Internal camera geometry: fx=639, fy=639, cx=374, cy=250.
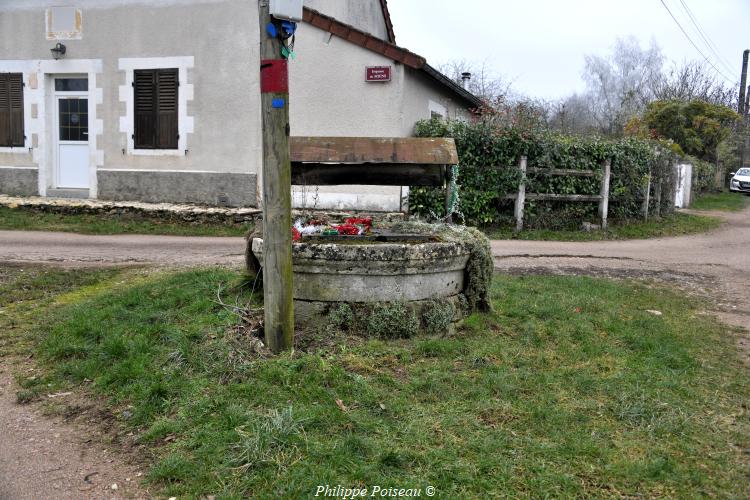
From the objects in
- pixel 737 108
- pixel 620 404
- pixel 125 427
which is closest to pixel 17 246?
pixel 125 427

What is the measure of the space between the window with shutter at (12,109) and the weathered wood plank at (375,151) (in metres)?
11.3

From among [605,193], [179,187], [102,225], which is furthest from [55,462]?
[605,193]

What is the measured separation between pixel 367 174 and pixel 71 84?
35.6 feet

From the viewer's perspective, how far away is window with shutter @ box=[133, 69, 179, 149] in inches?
525

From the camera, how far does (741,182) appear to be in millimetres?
29922

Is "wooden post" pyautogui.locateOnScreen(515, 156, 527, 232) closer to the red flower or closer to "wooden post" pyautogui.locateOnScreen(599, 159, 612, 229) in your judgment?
"wooden post" pyautogui.locateOnScreen(599, 159, 612, 229)

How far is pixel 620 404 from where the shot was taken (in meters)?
3.87

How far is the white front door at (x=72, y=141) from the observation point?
1422 centimetres

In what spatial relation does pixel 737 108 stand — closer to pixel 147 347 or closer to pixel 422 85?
pixel 422 85

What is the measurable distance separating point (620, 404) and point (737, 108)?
123ft

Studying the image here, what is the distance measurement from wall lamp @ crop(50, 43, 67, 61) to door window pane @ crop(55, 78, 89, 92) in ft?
1.72

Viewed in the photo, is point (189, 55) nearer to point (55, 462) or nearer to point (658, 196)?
point (658, 196)

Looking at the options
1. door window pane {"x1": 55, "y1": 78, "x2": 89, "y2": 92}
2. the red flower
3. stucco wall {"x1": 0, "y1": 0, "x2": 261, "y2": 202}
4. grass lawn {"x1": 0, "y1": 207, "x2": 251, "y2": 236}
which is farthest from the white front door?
the red flower

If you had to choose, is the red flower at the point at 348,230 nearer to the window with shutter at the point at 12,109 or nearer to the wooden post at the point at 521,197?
the wooden post at the point at 521,197
